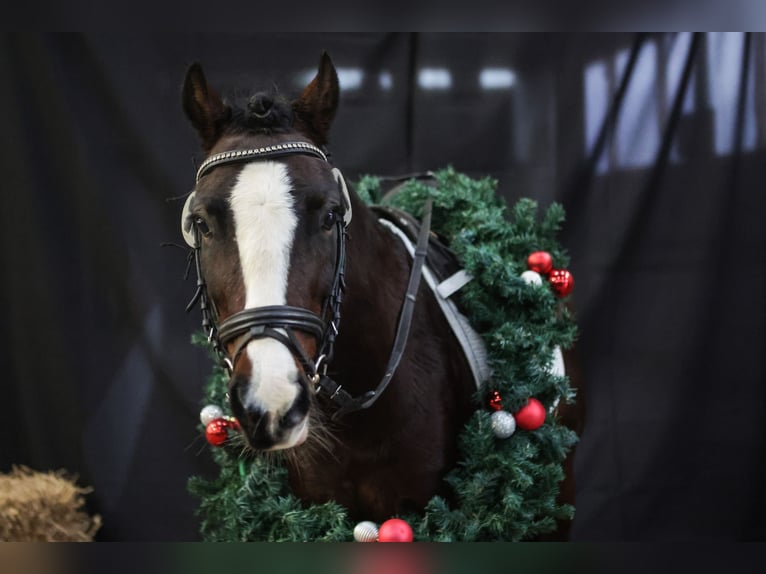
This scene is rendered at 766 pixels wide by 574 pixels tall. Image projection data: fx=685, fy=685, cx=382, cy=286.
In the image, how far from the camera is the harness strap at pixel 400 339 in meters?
1.26

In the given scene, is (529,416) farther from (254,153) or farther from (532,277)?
(254,153)

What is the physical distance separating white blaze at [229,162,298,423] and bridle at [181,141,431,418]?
0.06 feet

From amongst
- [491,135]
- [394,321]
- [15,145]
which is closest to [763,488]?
[491,135]

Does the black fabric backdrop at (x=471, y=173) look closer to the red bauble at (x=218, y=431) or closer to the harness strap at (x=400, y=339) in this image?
the red bauble at (x=218, y=431)

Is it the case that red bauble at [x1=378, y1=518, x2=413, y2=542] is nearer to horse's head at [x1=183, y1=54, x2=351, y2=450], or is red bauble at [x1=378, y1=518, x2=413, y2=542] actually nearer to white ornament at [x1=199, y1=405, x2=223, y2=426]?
horse's head at [x1=183, y1=54, x2=351, y2=450]

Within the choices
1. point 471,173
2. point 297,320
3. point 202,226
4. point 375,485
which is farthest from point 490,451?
point 471,173

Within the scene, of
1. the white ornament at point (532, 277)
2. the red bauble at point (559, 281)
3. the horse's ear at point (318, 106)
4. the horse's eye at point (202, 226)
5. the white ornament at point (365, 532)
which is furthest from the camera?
the red bauble at point (559, 281)

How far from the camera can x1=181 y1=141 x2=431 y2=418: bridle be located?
961mm

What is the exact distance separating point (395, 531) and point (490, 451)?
258 millimetres

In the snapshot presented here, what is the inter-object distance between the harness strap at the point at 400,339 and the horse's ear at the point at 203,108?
0.48 metres

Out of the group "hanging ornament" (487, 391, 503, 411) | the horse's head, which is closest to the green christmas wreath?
"hanging ornament" (487, 391, 503, 411)

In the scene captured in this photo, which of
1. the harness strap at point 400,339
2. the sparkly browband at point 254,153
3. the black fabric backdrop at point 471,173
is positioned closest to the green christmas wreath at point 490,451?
the harness strap at point 400,339

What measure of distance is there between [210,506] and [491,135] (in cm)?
154

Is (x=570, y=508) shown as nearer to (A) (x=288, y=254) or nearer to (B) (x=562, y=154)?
(A) (x=288, y=254)
